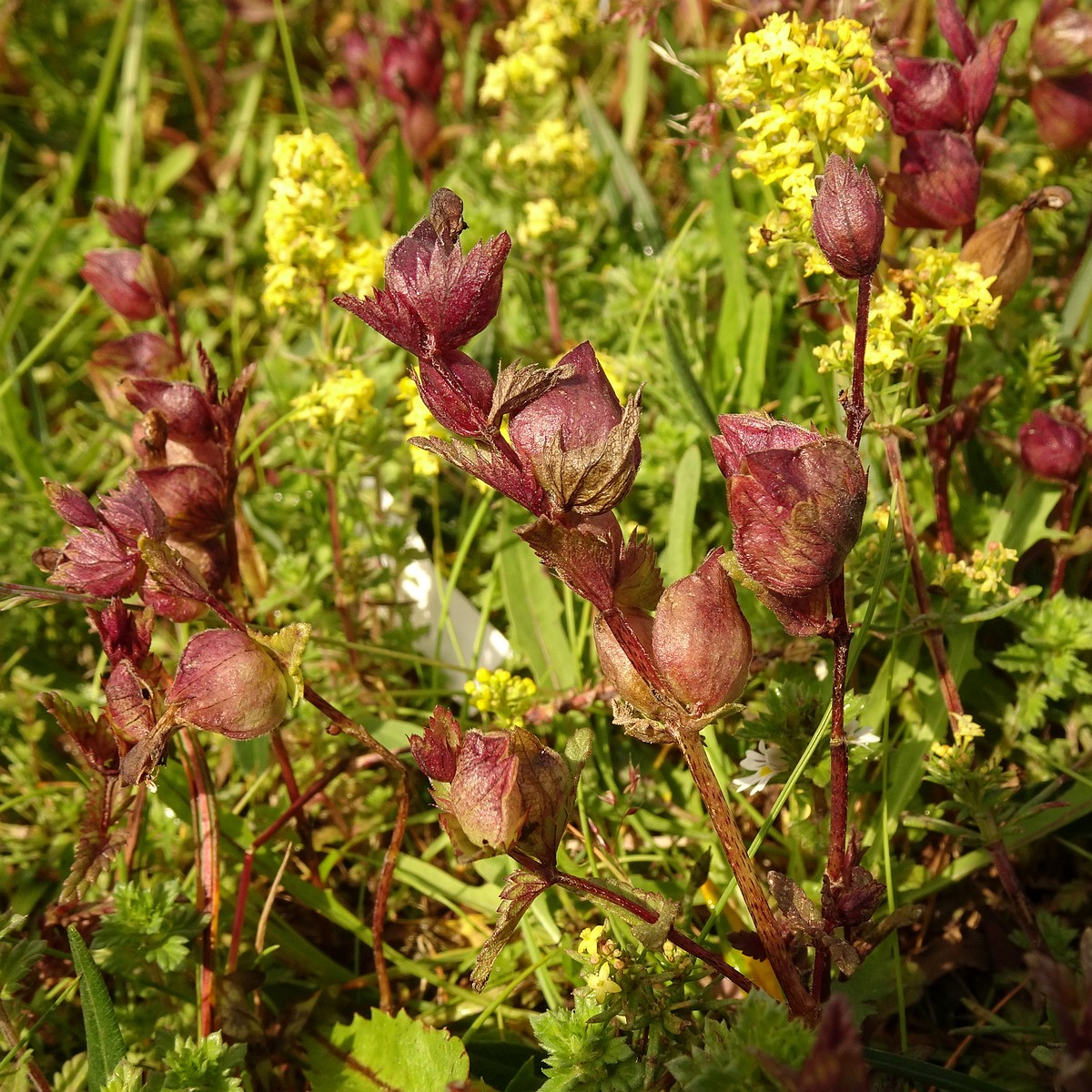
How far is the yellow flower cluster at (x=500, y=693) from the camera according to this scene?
171 centimetres

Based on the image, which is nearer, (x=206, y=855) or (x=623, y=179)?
(x=206, y=855)

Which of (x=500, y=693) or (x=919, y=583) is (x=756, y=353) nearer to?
(x=919, y=583)

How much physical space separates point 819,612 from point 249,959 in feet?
3.74

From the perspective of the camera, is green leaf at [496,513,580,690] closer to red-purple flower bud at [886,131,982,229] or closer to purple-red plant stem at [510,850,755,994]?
purple-red plant stem at [510,850,755,994]

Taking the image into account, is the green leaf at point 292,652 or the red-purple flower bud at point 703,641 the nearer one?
the red-purple flower bud at point 703,641

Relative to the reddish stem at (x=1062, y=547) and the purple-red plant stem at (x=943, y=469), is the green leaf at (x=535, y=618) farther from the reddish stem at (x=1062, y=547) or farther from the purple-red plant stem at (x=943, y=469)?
the reddish stem at (x=1062, y=547)

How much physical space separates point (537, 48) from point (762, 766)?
85.3 inches

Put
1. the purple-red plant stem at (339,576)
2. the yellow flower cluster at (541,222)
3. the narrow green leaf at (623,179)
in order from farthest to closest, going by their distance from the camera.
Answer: the narrow green leaf at (623,179)
the yellow flower cluster at (541,222)
the purple-red plant stem at (339,576)

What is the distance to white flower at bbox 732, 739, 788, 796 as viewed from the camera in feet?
4.91

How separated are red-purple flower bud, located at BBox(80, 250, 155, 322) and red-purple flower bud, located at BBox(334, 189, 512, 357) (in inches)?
50.1

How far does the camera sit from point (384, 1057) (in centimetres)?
154

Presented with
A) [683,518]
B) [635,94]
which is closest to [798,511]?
[683,518]

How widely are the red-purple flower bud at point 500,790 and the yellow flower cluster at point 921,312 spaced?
A: 0.77m

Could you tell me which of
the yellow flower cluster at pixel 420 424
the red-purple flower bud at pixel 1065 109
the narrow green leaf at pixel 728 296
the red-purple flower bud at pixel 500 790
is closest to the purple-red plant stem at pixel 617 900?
the red-purple flower bud at pixel 500 790
